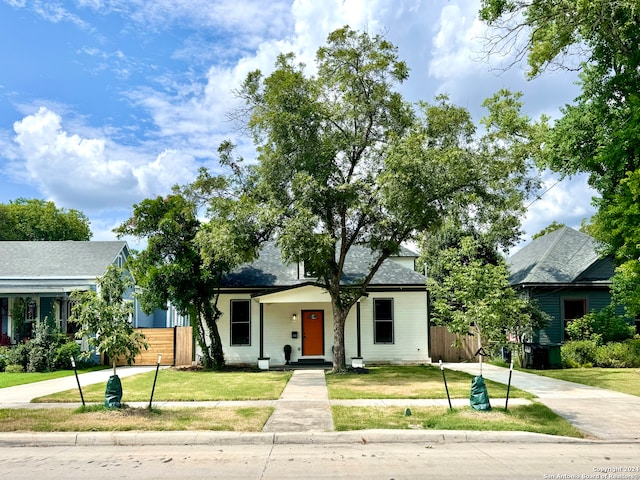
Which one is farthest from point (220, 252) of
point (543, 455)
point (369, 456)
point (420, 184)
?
point (543, 455)

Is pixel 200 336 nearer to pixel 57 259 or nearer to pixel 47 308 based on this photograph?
pixel 47 308

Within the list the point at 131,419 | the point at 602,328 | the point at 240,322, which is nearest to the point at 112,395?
the point at 131,419

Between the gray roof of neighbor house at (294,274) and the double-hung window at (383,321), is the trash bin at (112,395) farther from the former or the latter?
the double-hung window at (383,321)

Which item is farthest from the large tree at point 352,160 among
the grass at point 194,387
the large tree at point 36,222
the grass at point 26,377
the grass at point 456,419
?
the large tree at point 36,222

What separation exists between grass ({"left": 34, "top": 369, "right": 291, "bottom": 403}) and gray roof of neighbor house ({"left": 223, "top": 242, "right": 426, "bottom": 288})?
442 cm

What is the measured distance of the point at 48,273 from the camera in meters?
23.5

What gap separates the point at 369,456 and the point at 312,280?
50.4 ft

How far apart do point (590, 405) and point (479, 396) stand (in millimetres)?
3372

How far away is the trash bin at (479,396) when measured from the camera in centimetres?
1073

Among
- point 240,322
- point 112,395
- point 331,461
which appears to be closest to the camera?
point 331,461

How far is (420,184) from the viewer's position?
16.2m

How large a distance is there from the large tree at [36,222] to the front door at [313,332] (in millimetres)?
35580

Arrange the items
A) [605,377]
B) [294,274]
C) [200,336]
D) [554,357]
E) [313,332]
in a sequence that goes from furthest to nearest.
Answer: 1. [294,274]
2. [313,332]
3. [200,336]
4. [554,357]
5. [605,377]

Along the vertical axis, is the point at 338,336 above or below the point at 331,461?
above
